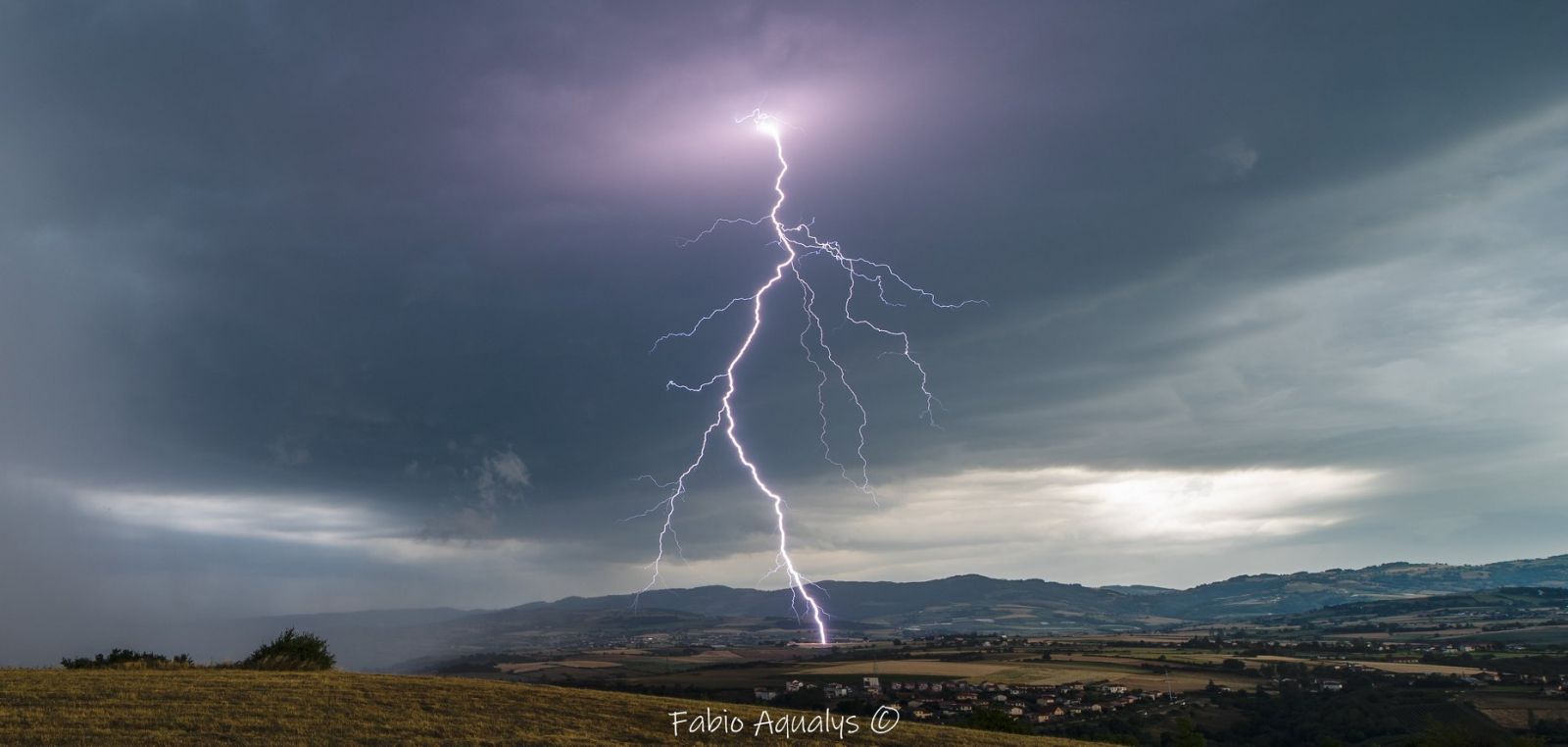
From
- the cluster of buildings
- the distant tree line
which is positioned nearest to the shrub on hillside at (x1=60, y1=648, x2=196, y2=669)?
the distant tree line

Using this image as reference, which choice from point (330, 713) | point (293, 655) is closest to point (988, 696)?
point (293, 655)

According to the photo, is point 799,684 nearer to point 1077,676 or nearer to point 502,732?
point 1077,676

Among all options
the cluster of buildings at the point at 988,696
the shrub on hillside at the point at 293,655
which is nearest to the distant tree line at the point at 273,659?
the shrub on hillside at the point at 293,655

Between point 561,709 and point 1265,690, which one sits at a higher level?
point 561,709

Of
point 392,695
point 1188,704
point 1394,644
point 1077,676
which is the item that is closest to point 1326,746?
point 1188,704

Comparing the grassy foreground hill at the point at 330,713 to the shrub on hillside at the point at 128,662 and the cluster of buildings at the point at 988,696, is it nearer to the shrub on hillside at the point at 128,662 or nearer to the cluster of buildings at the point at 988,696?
the shrub on hillside at the point at 128,662

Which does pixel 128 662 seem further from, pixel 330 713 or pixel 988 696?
pixel 988 696
